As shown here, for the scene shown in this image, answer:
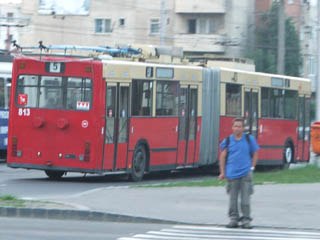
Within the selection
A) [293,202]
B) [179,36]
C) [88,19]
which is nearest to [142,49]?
[293,202]

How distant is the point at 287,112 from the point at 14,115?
10355 millimetres

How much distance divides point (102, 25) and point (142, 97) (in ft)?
166

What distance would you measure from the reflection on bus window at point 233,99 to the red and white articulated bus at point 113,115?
243 mm

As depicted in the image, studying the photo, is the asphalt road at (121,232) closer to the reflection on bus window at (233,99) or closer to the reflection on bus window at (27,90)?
the reflection on bus window at (27,90)

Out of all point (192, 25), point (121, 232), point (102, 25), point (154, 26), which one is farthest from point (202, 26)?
point (121, 232)

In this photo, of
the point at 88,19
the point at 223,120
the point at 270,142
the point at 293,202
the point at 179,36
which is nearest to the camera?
the point at 293,202

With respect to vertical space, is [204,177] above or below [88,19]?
below

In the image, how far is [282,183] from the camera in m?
19.1

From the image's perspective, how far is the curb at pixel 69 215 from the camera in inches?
532

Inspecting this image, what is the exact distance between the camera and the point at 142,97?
69.2 ft

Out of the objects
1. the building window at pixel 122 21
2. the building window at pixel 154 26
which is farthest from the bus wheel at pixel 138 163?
the building window at pixel 122 21

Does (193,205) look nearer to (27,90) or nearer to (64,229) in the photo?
(64,229)

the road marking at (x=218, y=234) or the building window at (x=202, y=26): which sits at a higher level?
the building window at (x=202, y=26)

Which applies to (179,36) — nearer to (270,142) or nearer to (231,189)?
(270,142)
